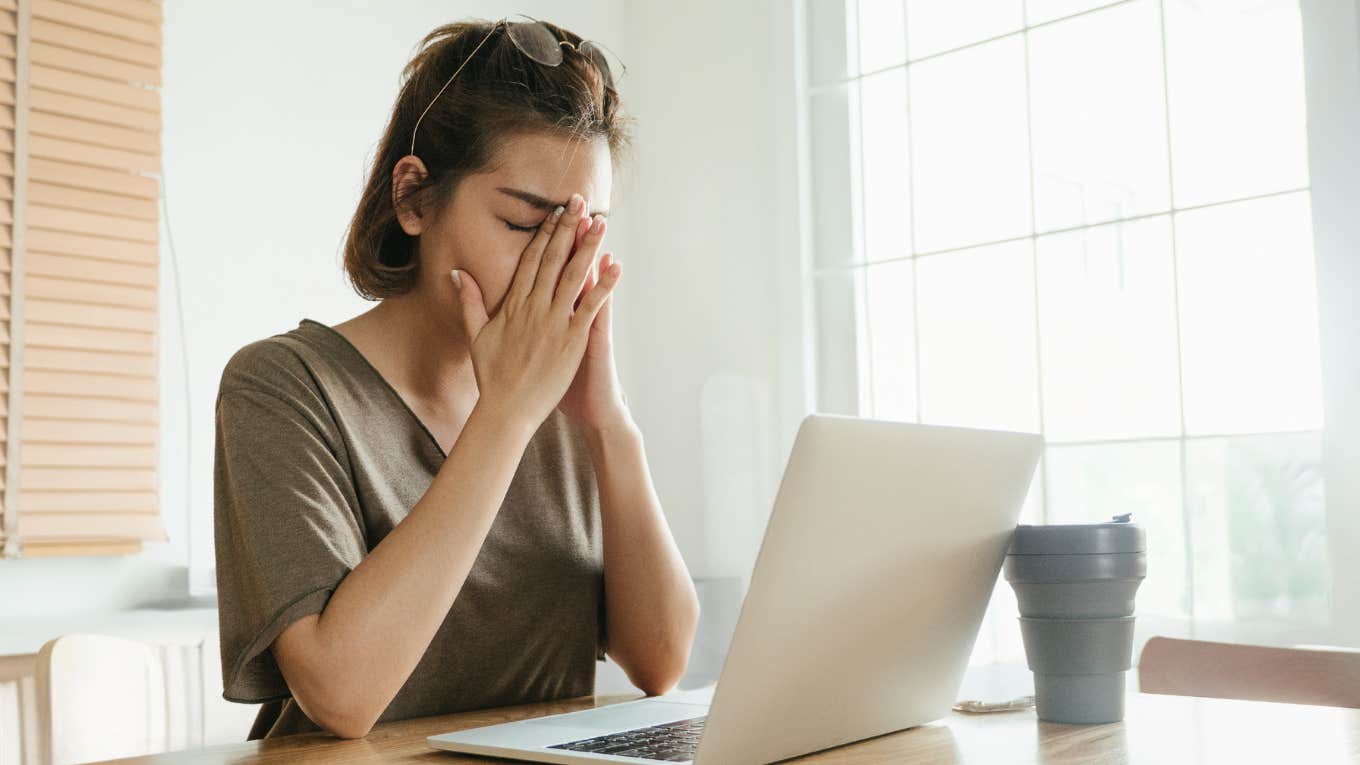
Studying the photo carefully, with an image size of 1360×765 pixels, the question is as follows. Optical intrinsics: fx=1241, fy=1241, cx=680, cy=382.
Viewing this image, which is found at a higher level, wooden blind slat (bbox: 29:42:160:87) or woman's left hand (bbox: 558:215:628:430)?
wooden blind slat (bbox: 29:42:160:87)

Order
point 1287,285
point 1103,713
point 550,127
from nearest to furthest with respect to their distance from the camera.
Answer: point 1103,713
point 550,127
point 1287,285

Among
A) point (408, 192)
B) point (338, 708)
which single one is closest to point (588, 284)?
point (408, 192)

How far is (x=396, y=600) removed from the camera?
3.17 ft

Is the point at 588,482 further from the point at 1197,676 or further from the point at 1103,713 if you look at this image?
the point at 1197,676

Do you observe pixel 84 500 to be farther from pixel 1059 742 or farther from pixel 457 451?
pixel 1059 742

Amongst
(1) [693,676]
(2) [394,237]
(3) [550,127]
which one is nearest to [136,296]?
(2) [394,237]

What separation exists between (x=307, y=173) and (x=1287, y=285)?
1884mm

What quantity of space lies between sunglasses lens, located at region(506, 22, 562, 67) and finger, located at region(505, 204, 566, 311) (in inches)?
6.1

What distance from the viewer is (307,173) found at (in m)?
2.55

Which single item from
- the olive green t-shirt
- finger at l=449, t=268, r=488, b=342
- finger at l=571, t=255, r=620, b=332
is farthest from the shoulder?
finger at l=571, t=255, r=620, b=332

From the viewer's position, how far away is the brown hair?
122 cm

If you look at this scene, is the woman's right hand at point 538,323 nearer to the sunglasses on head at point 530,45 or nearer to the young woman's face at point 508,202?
the young woman's face at point 508,202

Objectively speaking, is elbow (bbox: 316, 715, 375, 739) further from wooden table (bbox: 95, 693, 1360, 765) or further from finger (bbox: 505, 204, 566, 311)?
finger (bbox: 505, 204, 566, 311)

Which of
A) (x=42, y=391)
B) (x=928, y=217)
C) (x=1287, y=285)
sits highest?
(x=928, y=217)
